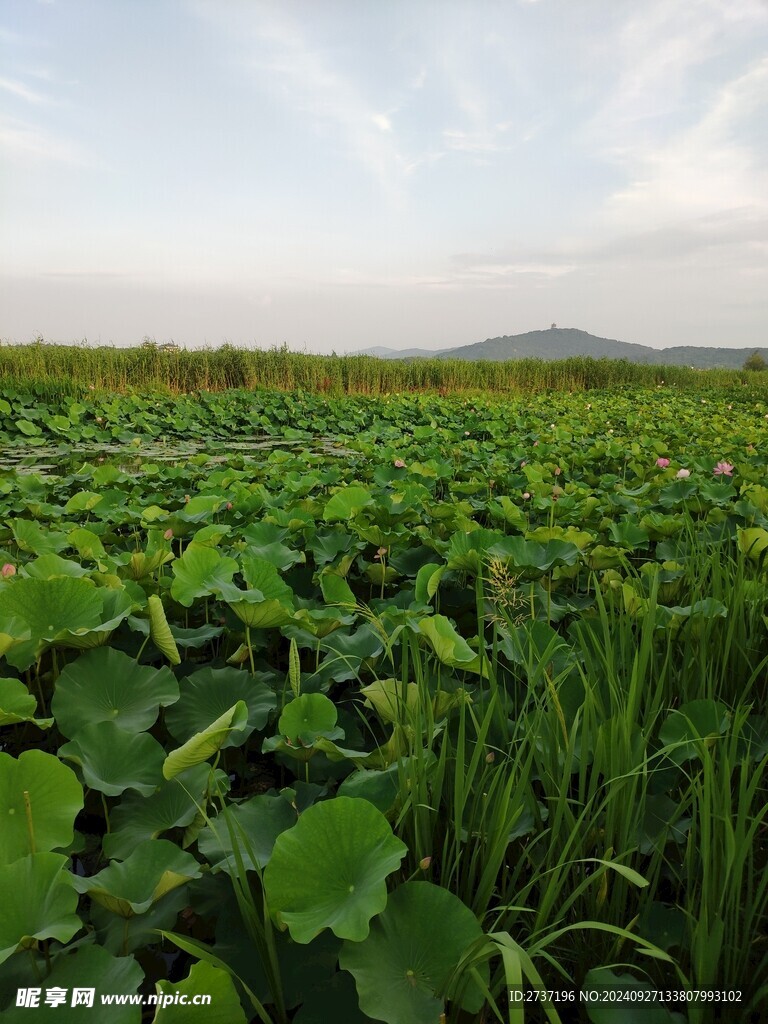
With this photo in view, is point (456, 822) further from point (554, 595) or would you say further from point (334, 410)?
point (334, 410)

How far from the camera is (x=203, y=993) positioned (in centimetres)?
68

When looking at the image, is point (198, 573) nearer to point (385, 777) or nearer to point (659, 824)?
point (385, 777)

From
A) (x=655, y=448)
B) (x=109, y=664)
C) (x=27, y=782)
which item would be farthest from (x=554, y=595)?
(x=655, y=448)

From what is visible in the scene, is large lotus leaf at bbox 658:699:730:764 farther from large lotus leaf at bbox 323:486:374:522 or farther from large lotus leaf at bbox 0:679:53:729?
large lotus leaf at bbox 323:486:374:522

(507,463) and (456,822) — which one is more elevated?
(507,463)

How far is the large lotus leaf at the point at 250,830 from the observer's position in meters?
0.91

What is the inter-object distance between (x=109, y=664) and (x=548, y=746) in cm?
83

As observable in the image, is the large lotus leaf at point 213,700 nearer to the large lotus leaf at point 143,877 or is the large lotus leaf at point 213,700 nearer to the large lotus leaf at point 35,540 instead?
the large lotus leaf at point 143,877

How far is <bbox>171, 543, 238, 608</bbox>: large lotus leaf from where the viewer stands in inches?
60.6

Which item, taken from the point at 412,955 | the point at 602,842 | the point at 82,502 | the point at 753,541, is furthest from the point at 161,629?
the point at 82,502

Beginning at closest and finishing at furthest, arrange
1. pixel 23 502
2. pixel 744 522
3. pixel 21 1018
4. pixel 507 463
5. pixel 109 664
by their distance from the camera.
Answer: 1. pixel 21 1018
2. pixel 109 664
3. pixel 744 522
4. pixel 23 502
5. pixel 507 463

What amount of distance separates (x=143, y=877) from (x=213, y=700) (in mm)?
451

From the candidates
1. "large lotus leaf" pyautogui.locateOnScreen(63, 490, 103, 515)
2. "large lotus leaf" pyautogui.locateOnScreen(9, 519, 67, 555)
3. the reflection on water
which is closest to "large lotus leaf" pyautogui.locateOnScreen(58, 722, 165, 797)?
"large lotus leaf" pyautogui.locateOnScreen(9, 519, 67, 555)

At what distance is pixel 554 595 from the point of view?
6.38 ft
